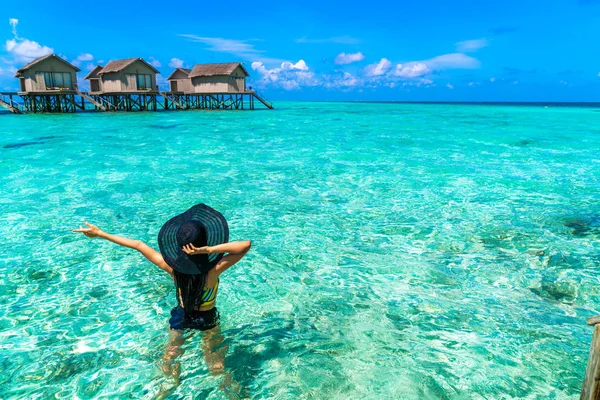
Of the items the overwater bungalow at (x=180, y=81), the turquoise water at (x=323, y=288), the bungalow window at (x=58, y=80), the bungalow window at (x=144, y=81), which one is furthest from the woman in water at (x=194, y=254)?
the overwater bungalow at (x=180, y=81)

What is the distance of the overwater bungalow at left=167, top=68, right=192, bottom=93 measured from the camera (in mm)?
45531

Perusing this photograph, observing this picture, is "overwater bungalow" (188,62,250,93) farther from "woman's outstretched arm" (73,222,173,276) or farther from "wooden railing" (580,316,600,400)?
"wooden railing" (580,316,600,400)

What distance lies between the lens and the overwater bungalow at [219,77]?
41.2 metres

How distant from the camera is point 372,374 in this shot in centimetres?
370

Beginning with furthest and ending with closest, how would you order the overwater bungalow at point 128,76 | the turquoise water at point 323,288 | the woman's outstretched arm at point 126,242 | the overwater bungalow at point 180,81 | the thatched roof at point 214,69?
the overwater bungalow at point 180,81, the thatched roof at point 214,69, the overwater bungalow at point 128,76, the turquoise water at point 323,288, the woman's outstretched arm at point 126,242

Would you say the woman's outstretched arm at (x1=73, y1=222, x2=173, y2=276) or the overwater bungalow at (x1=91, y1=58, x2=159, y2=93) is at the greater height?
the overwater bungalow at (x1=91, y1=58, x2=159, y2=93)

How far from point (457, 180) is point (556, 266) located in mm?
6073

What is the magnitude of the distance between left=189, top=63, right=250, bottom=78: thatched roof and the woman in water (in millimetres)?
39803

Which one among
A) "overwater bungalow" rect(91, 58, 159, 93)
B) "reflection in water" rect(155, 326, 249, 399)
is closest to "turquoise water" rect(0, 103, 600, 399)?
"reflection in water" rect(155, 326, 249, 399)

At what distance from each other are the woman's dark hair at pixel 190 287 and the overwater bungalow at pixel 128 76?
38984mm

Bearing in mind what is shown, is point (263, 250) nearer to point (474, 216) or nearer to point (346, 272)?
point (346, 272)

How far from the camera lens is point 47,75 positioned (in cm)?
3544

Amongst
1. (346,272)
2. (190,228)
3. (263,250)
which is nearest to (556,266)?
(346,272)

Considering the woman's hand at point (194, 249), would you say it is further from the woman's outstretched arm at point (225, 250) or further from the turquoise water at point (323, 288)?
the turquoise water at point (323, 288)
